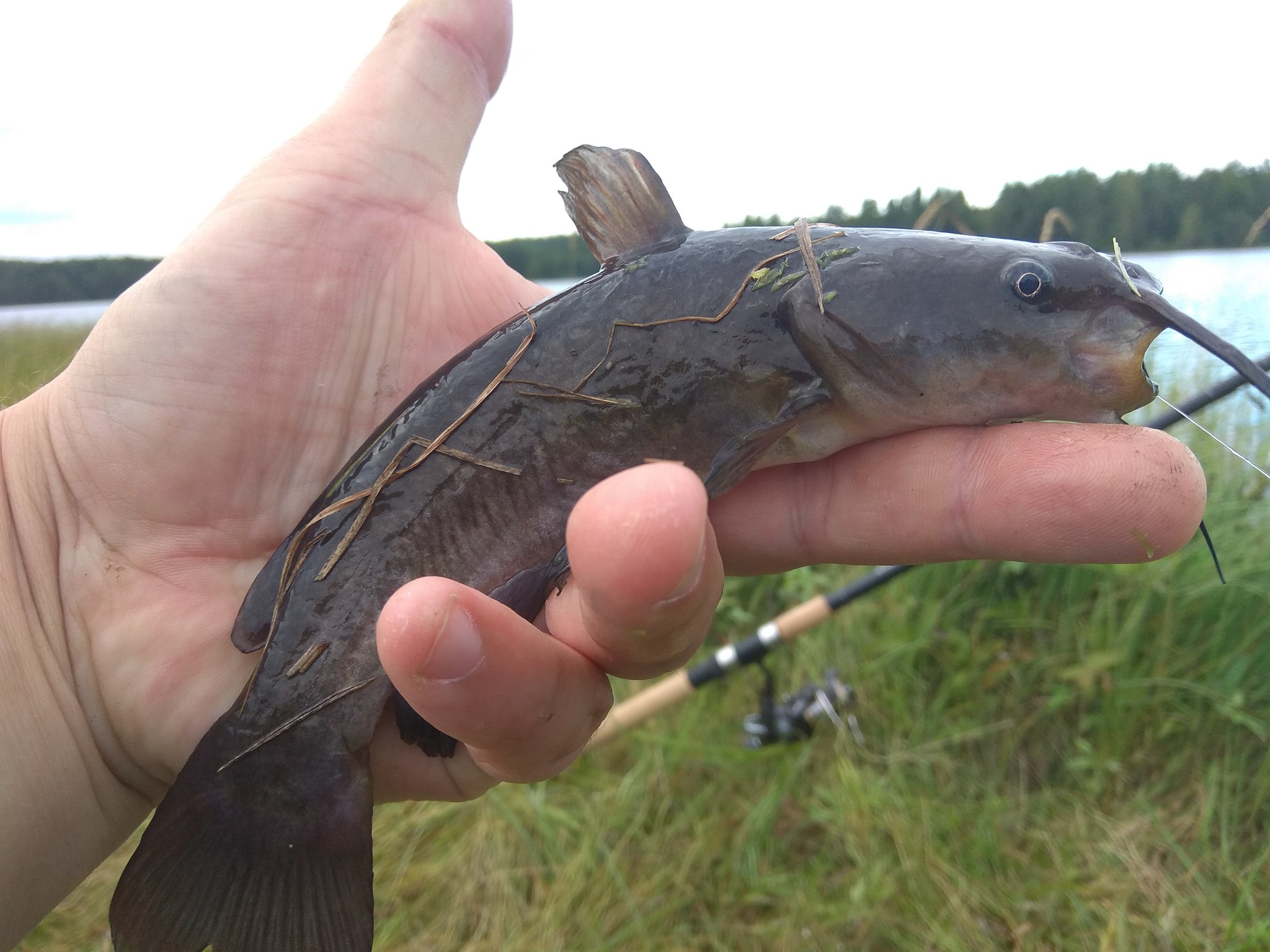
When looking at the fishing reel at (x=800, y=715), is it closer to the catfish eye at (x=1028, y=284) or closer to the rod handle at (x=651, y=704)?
the rod handle at (x=651, y=704)

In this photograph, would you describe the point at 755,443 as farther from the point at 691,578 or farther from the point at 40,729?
the point at 40,729

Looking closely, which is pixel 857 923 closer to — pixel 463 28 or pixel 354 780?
pixel 354 780

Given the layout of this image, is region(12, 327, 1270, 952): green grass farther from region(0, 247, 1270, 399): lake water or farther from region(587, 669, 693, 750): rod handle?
region(0, 247, 1270, 399): lake water

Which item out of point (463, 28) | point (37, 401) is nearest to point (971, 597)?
point (463, 28)

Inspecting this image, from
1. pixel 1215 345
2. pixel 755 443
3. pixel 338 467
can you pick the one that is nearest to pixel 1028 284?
pixel 1215 345

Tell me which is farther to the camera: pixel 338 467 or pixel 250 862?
pixel 338 467

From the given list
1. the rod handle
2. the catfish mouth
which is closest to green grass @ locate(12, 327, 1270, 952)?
the rod handle
